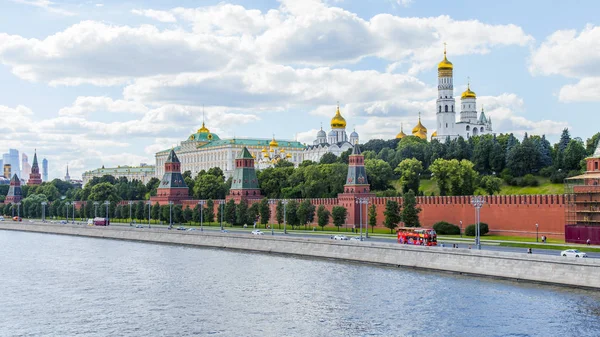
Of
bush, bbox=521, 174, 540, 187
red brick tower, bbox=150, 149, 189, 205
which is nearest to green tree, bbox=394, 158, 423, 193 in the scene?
bush, bbox=521, 174, 540, 187

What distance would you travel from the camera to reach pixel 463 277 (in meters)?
33.3

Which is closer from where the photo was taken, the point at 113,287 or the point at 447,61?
the point at 113,287

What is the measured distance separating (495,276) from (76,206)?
251 feet

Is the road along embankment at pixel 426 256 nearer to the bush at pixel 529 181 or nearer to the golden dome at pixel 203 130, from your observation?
the bush at pixel 529 181

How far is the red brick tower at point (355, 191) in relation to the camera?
62.3 metres

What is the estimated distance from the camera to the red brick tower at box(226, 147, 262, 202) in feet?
249

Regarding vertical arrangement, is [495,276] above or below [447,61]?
below

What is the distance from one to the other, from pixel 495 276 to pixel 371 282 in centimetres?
528

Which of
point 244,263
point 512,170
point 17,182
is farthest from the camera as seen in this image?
point 17,182

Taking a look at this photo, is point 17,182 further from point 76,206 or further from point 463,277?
point 463,277

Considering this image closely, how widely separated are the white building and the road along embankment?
58601 mm

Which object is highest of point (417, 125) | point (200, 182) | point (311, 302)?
point (417, 125)

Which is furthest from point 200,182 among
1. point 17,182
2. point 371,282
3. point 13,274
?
point 371,282

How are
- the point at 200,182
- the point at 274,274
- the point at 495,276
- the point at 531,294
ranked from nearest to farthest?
the point at 531,294
the point at 495,276
the point at 274,274
the point at 200,182
